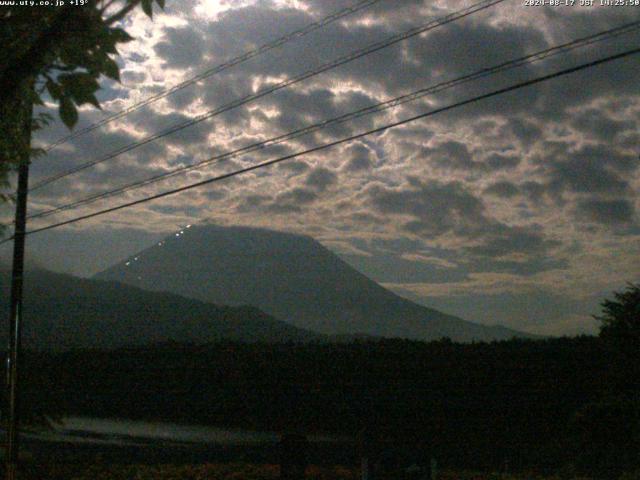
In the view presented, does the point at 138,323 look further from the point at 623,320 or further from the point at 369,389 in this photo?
the point at 623,320

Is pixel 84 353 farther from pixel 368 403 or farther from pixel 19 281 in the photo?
pixel 19 281

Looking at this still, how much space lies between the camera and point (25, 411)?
17422 mm

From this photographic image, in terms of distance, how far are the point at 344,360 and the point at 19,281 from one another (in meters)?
18.4

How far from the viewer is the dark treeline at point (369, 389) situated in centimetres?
2341

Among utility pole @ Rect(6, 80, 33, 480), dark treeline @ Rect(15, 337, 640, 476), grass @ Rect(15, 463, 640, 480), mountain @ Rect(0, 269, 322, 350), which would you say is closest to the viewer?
grass @ Rect(15, 463, 640, 480)

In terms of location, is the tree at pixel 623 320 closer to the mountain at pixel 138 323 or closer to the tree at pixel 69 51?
the tree at pixel 69 51

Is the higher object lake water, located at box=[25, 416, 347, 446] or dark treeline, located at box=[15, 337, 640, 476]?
dark treeline, located at box=[15, 337, 640, 476]

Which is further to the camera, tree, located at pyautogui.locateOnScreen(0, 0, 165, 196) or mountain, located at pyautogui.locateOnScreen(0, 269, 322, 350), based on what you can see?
mountain, located at pyautogui.locateOnScreen(0, 269, 322, 350)

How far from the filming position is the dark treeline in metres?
23.4

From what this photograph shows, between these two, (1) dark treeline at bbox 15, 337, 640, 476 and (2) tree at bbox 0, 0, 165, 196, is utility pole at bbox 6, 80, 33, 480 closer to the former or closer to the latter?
(1) dark treeline at bbox 15, 337, 640, 476

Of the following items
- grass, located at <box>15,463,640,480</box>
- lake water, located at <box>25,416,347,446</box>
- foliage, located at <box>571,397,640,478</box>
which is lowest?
lake water, located at <box>25,416,347,446</box>

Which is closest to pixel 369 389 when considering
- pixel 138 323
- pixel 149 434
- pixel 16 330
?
pixel 149 434

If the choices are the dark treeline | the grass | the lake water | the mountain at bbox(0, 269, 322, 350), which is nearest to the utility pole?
the grass

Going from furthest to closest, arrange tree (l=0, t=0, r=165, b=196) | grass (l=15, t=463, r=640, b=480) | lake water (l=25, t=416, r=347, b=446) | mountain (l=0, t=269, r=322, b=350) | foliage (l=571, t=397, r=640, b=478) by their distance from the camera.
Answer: mountain (l=0, t=269, r=322, b=350) < lake water (l=25, t=416, r=347, b=446) < grass (l=15, t=463, r=640, b=480) < foliage (l=571, t=397, r=640, b=478) < tree (l=0, t=0, r=165, b=196)
